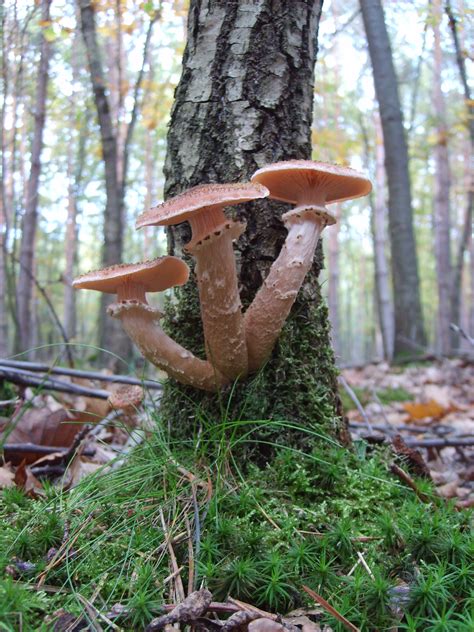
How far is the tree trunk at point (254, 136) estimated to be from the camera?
2463mm

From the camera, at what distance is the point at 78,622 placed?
145 cm

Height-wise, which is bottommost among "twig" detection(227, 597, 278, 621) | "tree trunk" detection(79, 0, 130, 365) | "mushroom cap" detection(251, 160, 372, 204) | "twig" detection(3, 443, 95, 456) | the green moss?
"twig" detection(227, 597, 278, 621)

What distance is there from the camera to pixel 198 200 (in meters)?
1.82

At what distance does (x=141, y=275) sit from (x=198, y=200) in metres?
0.52

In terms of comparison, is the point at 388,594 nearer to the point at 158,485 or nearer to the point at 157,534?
the point at 157,534

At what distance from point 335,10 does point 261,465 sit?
1576cm

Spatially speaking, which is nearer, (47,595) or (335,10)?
→ (47,595)

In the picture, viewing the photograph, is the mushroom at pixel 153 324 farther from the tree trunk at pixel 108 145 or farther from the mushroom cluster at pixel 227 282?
the tree trunk at pixel 108 145

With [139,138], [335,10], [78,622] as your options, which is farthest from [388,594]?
[139,138]

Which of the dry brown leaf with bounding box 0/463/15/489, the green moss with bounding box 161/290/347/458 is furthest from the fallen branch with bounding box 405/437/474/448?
the dry brown leaf with bounding box 0/463/15/489

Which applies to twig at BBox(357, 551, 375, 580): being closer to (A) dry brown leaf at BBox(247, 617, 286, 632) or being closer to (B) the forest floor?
(B) the forest floor

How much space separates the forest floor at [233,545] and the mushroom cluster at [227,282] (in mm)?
358

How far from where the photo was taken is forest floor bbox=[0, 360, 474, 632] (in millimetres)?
1514

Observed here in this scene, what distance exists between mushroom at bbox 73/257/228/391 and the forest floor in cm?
28
